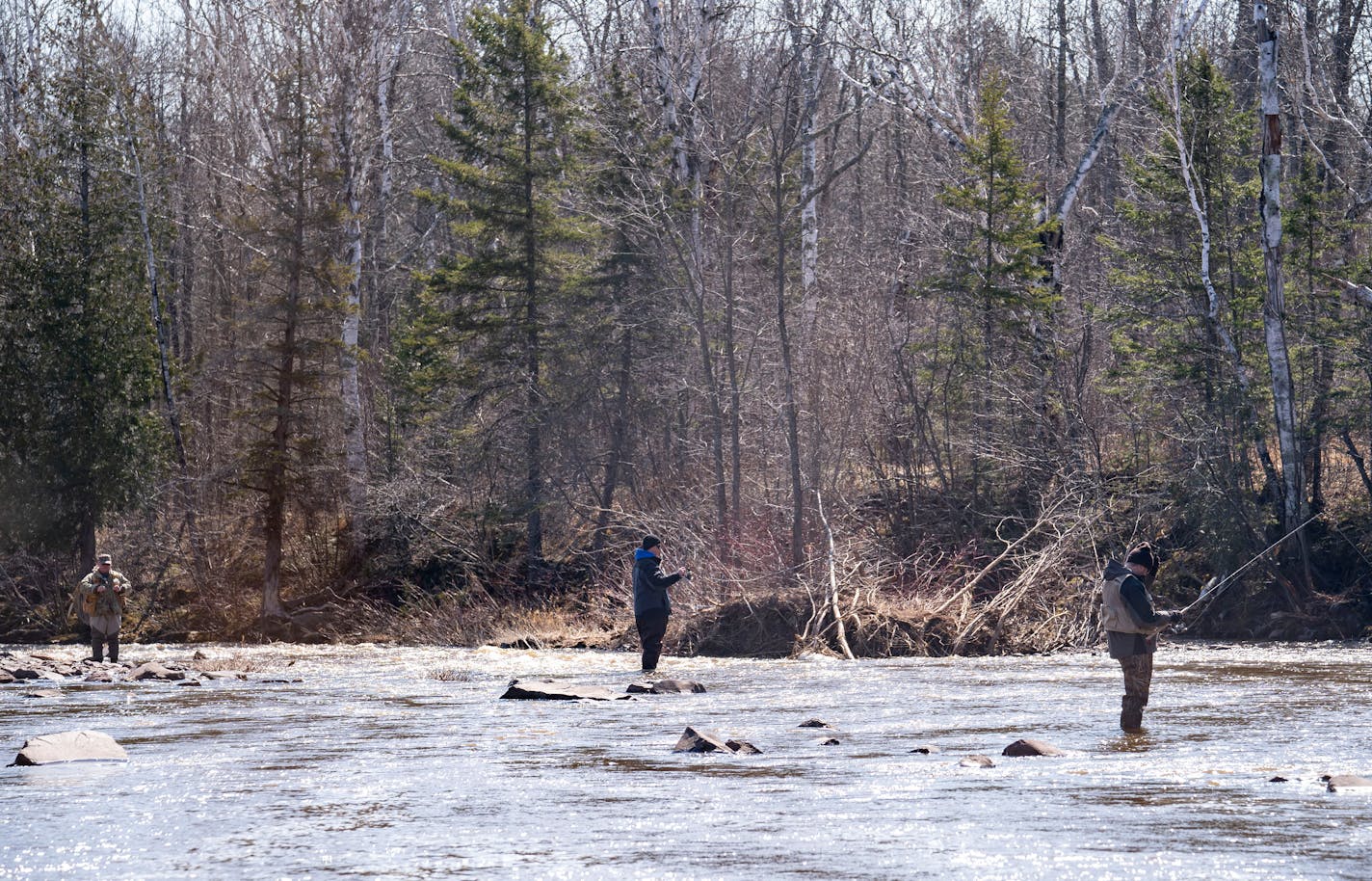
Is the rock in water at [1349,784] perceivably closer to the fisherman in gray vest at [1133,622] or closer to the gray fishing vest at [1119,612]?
the fisherman in gray vest at [1133,622]

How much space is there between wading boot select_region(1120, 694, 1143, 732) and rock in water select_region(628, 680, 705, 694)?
6177mm

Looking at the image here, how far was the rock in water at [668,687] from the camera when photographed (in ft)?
62.8

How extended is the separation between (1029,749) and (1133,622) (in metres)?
1.69

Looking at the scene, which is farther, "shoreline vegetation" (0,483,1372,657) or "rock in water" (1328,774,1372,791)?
"shoreline vegetation" (0,483,1372,657)

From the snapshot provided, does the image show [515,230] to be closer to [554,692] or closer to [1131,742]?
[554,692]

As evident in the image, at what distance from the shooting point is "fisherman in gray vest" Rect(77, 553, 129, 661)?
25.1 metres

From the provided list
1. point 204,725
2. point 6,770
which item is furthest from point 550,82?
point 6,770

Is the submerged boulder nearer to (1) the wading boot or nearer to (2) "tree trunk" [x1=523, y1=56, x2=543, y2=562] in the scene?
(1) the wading boot

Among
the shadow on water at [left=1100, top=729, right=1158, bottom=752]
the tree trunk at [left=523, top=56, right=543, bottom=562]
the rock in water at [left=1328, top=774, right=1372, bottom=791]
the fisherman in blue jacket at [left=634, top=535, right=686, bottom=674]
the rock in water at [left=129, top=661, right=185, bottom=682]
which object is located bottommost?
the rock in water at [left=129, top=661, right=185, bottom=682]

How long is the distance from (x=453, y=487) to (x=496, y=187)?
5.88 meters

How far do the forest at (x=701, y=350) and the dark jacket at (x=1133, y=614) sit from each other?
998cm

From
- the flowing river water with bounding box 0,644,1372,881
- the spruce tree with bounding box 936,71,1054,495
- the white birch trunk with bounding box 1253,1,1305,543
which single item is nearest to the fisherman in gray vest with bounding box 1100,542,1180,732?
the flowing river water with bounding box 0,644,1372,881

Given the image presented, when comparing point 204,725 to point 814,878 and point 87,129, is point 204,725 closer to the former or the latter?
point 814,878

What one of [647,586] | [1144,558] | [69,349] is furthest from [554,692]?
Answer: [69,349]
